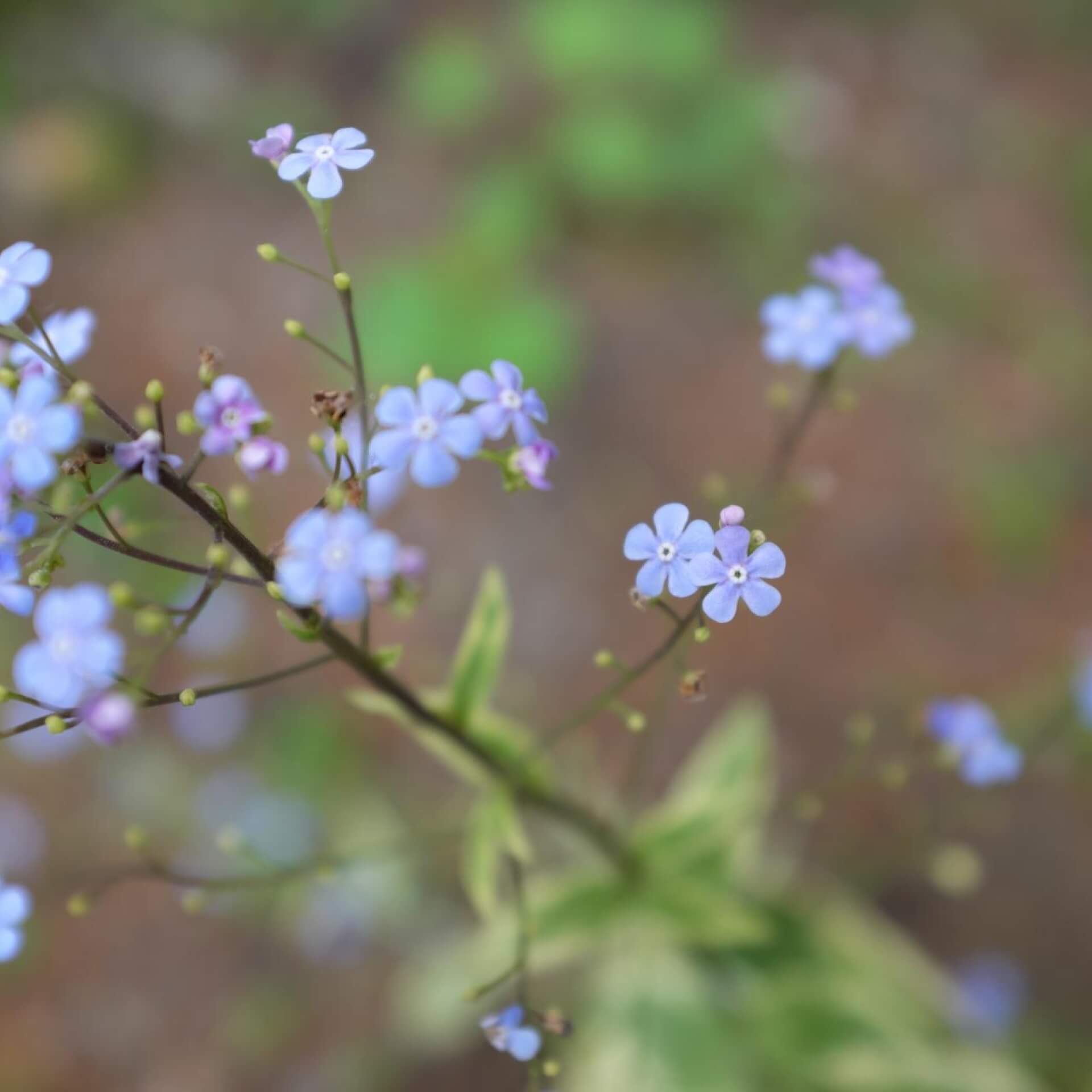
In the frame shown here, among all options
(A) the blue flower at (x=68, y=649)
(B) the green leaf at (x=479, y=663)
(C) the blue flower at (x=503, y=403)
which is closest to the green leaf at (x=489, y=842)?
(B) the green leaf at (x=479, y=663)

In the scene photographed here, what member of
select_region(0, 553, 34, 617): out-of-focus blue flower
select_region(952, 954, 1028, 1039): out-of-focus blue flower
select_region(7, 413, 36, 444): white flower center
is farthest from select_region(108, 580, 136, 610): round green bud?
select_region(952, 954, 1028, 1039): out-of-focus blue flower

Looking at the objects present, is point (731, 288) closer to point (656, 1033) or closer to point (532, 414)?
point (656, 1033)

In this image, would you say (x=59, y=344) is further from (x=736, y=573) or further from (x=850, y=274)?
(x=850, y=274)

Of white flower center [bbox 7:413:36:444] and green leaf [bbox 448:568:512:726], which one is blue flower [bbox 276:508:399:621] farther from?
green leaf [bbox 448:568:512:726]

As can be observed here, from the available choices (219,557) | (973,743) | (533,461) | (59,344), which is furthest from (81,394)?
(973,743)

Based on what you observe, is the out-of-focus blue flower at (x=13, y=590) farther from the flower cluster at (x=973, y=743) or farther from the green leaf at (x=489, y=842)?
the flower cluster at (x=973, y=743)
